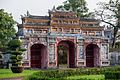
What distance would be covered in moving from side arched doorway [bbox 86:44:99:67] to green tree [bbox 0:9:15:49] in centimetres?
1313

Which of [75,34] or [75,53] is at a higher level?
[75,34]

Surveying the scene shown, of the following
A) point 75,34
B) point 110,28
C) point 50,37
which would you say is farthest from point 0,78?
point 110,28

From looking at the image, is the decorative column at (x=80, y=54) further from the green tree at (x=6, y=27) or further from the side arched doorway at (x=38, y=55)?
the green tree at (x=6, y=27)

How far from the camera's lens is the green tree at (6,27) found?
51.0 meters

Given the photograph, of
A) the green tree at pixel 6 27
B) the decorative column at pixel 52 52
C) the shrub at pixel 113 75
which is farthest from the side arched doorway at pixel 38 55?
the shrub at pixel 113 75

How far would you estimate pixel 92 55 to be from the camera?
4947 centimetres

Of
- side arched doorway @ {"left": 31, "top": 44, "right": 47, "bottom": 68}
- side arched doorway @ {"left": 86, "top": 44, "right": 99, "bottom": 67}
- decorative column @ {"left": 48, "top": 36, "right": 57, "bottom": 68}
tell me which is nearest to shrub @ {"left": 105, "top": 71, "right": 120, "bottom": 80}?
decorative column @ {"left": 48, "top": 36, "right": 57, "bottom": 68}

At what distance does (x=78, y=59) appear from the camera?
46500 millimetres

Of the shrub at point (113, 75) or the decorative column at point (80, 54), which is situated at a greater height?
the decorative column at point (80, 54)

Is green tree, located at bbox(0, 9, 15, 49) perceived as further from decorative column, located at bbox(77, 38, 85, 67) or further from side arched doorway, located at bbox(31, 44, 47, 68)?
decorative column, located at bbox(77, 38, 85, 67)

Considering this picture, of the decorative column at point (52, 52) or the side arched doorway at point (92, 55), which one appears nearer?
the decorative column at point (52, 52)

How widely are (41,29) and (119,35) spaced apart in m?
23.6

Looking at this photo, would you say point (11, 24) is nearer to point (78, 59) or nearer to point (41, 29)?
point (41, 29)

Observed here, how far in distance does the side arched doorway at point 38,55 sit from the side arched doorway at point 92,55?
25.5 ft
